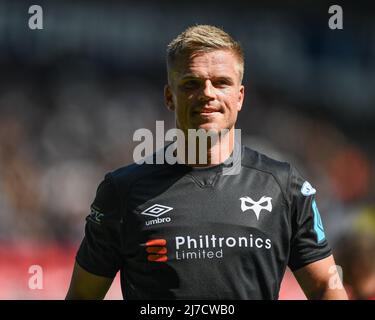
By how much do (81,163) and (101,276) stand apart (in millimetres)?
4729

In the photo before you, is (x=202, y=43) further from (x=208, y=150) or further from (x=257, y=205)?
(x=257, y=205)

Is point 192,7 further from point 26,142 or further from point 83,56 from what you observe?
point 26,142

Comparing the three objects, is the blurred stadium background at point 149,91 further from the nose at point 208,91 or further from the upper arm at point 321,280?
the nose at point 208,91

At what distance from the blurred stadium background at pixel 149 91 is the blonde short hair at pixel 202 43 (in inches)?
188

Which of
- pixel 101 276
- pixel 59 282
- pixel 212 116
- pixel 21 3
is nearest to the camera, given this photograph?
pixel 212 116

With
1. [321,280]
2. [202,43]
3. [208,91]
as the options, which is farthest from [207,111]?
[321,280]

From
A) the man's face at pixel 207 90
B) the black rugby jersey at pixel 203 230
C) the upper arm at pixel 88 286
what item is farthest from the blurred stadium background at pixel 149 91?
the man's face at pixel 207 90

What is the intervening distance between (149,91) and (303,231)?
17.3 feet

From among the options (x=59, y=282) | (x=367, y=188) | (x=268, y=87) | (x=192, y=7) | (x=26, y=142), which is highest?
(x=192, y=7)

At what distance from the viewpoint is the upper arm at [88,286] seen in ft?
10.3

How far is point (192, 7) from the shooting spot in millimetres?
7984

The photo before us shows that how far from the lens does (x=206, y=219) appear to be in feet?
9.75

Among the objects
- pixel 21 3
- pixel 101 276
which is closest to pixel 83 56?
pixel 21 3

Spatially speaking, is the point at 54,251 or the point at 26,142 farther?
the point at 26,142
